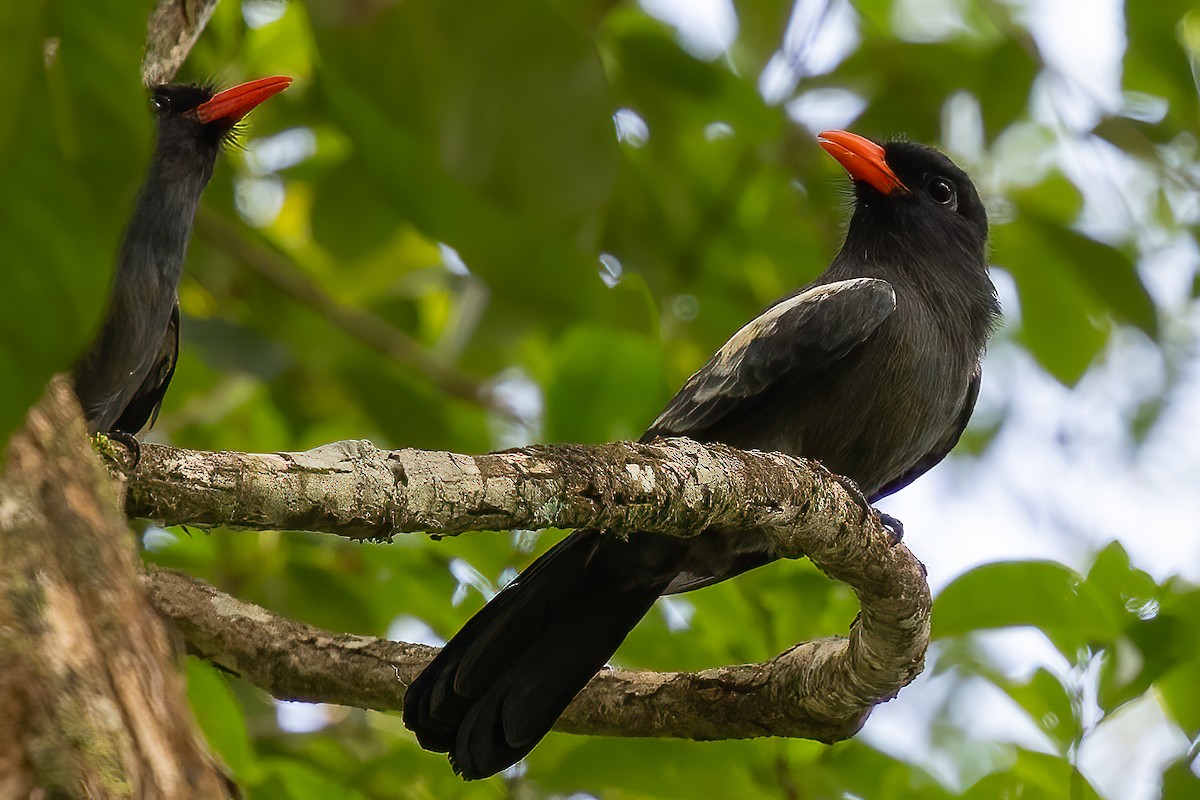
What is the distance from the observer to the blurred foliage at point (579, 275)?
8.50 ft

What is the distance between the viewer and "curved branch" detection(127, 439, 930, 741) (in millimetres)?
1824

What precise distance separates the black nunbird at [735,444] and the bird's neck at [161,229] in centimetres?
147

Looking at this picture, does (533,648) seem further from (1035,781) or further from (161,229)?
(161,229)

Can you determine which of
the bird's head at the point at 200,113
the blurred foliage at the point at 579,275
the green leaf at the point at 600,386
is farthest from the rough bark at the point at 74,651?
the bird's head at the point at 200,113

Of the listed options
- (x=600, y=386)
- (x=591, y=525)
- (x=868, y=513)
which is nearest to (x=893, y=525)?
(x=868, y=513)

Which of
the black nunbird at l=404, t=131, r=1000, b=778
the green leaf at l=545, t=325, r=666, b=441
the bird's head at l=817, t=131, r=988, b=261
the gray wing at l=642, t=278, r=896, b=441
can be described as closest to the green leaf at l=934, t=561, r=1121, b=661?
the black nunbird at l=404, t=131, r=1000, b=778

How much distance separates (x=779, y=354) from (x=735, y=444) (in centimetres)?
32

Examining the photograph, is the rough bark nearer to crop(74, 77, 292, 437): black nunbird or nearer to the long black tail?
the long black tail

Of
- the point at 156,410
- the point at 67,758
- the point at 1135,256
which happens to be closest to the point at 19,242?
the point at 67,758

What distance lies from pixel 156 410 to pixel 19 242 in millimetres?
3785

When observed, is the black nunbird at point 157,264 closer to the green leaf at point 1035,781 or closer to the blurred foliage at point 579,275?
the blurred foliage at point 579,275

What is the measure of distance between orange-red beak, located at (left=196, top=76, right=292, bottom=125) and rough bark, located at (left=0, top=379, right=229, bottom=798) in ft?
8.15

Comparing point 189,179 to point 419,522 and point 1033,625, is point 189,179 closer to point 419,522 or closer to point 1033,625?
point 419,522

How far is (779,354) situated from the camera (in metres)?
3.46
